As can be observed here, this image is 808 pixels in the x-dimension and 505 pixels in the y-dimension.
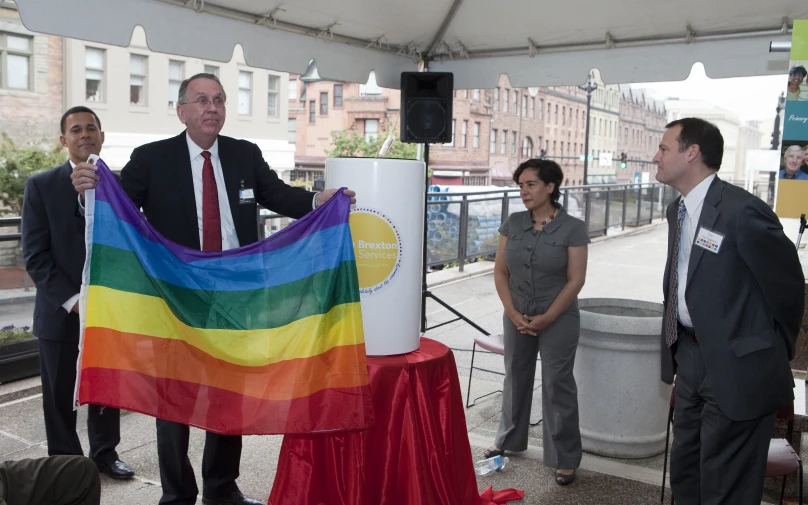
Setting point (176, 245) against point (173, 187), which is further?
point (173, 187)

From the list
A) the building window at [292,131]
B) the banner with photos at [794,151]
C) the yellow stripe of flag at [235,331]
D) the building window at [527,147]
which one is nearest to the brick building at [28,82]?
the building window at [292,131]

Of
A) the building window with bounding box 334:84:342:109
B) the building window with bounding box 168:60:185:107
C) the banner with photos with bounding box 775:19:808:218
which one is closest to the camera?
the banner with photos with bounding box 775:19:808:218

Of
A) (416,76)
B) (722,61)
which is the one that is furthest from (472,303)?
(722,61)

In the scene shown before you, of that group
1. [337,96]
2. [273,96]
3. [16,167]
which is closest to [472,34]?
[16,167]

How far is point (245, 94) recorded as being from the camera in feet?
138

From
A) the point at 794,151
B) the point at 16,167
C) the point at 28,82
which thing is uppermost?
the point at 28,82

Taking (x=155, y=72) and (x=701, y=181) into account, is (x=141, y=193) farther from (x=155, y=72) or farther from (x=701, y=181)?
(x=155, y=72)

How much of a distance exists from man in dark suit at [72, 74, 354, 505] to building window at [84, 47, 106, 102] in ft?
116

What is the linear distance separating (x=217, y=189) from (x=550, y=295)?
5.98 feet

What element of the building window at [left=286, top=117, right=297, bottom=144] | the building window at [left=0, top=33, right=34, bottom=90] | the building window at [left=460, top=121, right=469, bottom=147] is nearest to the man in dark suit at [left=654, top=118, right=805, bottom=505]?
the building window at [left=0, top=33, right=34, bottom=90]

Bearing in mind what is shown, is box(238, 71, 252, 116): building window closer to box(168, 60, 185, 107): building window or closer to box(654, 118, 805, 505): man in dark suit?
box(168, 60, 185, 107): building window

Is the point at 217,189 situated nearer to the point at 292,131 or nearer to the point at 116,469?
the point at 116,469

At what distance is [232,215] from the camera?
327 centimetres

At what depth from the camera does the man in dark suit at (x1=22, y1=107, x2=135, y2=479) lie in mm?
3543
